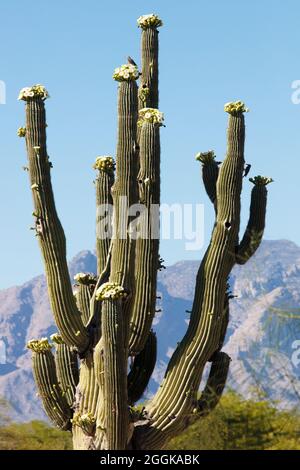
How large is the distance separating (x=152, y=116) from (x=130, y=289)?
7.58ft

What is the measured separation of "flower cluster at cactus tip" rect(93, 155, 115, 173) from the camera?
14.5 m

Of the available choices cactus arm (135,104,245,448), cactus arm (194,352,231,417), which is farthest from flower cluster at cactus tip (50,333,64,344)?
cactus arm (194,352,231,417)

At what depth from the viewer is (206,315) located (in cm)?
1405

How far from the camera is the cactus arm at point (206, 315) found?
14.0 meters

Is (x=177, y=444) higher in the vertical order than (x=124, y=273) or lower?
lower

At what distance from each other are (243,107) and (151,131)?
143cm

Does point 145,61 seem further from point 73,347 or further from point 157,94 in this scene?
point 73,347

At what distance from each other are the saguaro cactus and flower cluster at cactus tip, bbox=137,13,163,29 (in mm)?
899

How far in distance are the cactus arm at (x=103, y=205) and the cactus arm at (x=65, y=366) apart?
3.72ft

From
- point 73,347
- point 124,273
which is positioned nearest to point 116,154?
point 124,273

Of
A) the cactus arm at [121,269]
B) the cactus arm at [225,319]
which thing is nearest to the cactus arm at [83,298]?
the cactus arm at [121,269]

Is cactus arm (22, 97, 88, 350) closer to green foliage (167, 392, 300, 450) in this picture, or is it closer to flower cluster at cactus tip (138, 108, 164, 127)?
flower cluster at cactus tip (138, 108, 164, 127)

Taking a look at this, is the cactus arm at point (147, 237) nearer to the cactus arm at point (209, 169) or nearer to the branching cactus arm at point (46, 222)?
the branching cactus arm at point (46, 222)
